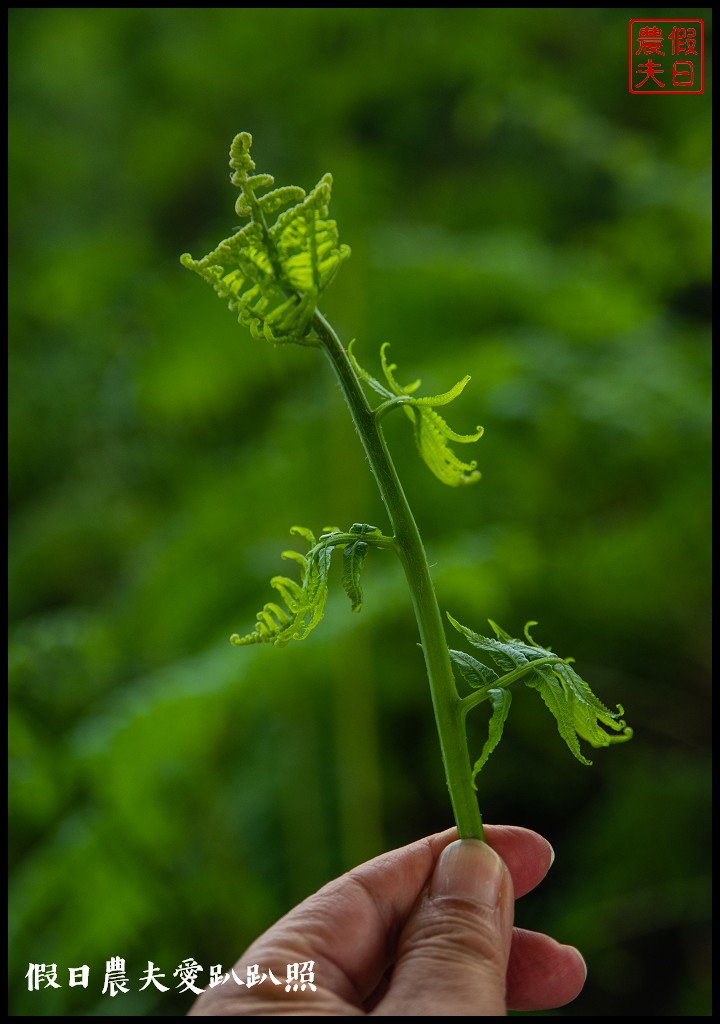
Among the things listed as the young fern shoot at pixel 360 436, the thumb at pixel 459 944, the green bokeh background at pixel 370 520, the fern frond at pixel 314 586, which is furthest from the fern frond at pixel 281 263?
the green bokeh background at pixel 370 520

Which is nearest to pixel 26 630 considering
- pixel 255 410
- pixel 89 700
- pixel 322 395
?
pixel 89 700

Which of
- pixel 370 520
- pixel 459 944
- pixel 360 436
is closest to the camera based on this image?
pixel 360 436

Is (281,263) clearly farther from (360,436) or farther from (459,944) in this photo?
(459,944)

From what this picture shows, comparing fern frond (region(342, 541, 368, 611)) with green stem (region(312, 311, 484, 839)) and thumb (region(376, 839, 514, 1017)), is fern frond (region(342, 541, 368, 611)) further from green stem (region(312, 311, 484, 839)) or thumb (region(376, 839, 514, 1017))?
thumb (region(376, 839, 514, 1017))

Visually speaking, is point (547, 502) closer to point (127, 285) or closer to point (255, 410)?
point (255, 410)

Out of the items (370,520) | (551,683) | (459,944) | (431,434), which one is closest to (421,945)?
(459,944)
